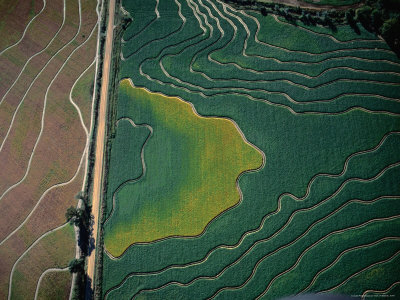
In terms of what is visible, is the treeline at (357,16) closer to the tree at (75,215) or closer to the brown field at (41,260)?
the tree at (75,215)

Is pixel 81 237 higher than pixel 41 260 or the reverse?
higher

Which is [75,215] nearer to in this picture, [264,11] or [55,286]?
[55,286]

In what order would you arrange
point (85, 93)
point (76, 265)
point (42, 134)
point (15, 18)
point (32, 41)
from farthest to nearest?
point (15, 18) → point (32, 41) → point (85, 93) → point (42, 134) → point (76, 265)

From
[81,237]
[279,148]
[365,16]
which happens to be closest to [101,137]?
[81,237]

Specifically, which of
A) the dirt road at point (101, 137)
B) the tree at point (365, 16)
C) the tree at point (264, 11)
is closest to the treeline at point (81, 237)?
the dirt road at point (101, 137)

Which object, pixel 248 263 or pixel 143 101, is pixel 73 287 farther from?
pixel 143 101

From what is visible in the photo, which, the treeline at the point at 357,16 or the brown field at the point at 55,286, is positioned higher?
the treeline at the point at 357,16

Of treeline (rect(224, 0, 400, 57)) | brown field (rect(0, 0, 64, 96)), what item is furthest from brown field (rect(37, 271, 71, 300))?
treeline (rect(224, 0, 400, 57))

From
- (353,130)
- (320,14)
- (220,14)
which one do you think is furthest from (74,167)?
(320,14)
